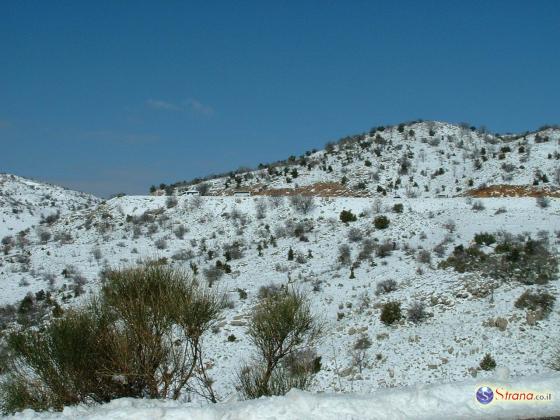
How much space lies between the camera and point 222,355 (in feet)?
61.4

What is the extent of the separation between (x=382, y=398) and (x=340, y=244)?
20.3m

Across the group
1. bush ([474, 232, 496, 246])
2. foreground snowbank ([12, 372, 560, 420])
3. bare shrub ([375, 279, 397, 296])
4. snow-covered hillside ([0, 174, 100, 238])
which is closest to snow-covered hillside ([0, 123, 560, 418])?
bare shrub ([375, 279, 397, 296])

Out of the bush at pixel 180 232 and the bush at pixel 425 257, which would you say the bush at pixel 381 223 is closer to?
the bush at pixel 425 257

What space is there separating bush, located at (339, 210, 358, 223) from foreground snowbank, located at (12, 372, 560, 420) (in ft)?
76.7

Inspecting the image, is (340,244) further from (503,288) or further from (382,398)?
(382,398)

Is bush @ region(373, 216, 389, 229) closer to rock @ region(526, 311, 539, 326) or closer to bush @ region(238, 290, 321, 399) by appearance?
rock @ region(526, 311, 539, 326)

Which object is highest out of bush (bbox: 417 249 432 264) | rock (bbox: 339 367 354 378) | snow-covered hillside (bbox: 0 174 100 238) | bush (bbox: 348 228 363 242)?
snow-covered hillside (bbox: 0 174 100 238)

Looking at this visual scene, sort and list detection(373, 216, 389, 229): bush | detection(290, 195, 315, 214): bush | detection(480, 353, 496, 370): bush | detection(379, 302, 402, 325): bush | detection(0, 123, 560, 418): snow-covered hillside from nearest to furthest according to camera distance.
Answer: detection(480, 353, 496, 370): bush → detection(0, 123, 560, 418): snow-covered hillside → detection(379, 302, 402, 325): bush → detection(373, 216, 389, 229): bush → detection(290, 195, 315, 214): bush

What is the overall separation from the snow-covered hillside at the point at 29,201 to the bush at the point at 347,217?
33.9 meters

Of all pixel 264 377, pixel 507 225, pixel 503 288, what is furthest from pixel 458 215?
pixel 264 377

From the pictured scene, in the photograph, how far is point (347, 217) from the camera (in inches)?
1278

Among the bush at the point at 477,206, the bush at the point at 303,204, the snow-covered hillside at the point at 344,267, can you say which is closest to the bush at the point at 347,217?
the snow-covered hillside at the point at 344,267

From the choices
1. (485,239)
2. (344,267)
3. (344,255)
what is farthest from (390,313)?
(485,239)

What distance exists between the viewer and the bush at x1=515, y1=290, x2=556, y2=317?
18.1 m
